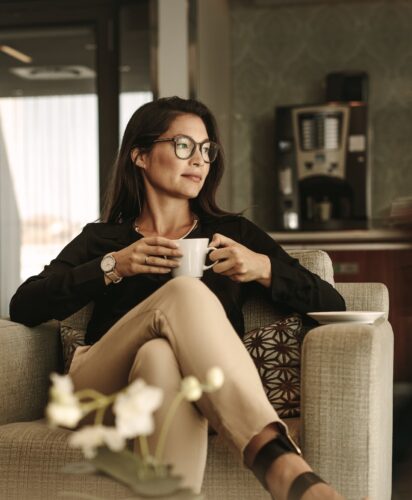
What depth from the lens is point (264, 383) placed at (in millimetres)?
1885

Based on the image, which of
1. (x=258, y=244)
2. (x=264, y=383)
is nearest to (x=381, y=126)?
(x=258, y=244)

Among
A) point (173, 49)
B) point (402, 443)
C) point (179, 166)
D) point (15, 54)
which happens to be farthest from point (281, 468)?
point (15, 54)

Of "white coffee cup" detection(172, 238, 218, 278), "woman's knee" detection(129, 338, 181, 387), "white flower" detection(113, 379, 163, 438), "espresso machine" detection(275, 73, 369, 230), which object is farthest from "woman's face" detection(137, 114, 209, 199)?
"espresso machine" detection(275, 73, 369, 230)

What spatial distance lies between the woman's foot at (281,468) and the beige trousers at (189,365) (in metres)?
0.02

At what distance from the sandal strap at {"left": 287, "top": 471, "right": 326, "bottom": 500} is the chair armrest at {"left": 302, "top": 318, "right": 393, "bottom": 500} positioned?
8.5 inches

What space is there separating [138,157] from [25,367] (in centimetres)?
65

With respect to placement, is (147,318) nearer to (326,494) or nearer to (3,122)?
(326,494)

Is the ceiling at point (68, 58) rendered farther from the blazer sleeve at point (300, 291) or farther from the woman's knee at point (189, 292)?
the woman's knee at point (189, 292)

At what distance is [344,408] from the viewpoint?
5.14 feet

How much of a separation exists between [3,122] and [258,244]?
3.03 metres

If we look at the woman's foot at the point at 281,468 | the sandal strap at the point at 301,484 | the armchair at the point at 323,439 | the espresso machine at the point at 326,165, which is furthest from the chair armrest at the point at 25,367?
the espresso machine at the point at 326,165

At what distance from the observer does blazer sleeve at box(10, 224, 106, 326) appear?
6.47ft

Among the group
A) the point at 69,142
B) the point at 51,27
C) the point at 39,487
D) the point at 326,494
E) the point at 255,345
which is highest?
the point at 51,27

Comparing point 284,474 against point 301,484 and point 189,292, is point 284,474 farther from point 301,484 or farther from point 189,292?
point 189,292
